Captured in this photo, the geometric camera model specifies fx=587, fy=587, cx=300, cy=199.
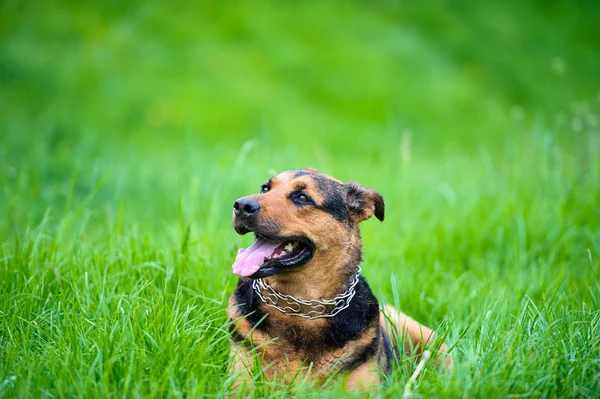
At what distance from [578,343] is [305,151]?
824 centimetres

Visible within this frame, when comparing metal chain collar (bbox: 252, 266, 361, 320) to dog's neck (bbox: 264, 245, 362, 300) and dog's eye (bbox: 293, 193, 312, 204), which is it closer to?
dog's neck (bbox: 264, 245, 362, 300)

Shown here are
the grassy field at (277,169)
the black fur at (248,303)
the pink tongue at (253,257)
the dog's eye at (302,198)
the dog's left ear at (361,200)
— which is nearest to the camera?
the grassy field at (277,169)

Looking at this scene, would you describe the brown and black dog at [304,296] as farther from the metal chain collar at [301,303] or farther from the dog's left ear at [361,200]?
the dog's left ear at [361,200]

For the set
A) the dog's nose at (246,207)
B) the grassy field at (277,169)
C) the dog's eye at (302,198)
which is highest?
the dog's eye at (302,198)

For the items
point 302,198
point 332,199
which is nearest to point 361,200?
point 332,199

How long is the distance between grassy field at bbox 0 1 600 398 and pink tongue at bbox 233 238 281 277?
409 mm

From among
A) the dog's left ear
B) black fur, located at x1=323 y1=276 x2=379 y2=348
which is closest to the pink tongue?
black fur, located at x1=323 y1=276 x2=379 y2=348

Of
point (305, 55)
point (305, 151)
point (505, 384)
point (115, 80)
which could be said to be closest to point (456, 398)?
point (505, 384)

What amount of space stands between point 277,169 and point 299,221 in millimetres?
3363

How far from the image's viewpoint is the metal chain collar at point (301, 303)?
356 cm

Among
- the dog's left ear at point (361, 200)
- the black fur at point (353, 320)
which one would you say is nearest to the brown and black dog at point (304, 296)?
the black fur at point (353, 320)

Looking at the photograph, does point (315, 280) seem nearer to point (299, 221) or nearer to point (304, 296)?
point (304, 296)

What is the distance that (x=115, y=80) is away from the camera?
1346 cm

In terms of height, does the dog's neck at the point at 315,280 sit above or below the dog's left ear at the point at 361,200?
below
